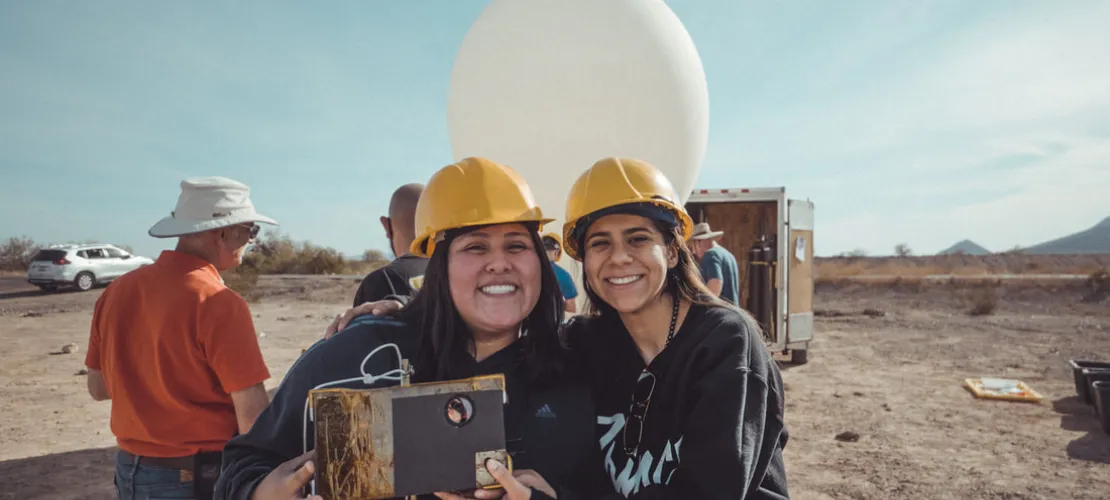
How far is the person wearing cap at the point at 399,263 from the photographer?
3273 millimetres

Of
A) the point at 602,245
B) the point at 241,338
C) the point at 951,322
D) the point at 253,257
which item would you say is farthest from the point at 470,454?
the point at 253,257

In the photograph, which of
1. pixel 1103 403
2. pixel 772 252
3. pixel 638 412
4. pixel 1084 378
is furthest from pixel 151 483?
pixel 1084 378

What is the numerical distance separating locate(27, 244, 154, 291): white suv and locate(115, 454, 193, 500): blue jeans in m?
20.8

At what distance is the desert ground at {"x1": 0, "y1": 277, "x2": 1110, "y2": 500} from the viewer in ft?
16.5

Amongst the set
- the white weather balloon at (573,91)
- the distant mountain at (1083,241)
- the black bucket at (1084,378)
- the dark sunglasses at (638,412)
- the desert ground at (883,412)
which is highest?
the distant mountain at (1083,241)

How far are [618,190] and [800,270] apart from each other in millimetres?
8214

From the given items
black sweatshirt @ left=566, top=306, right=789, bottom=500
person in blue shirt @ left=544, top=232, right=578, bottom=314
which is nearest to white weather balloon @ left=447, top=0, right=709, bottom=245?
person in blue shirt @ left=544, top=232, right=578, bottom=314

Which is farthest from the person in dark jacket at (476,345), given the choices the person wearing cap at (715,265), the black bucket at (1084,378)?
the black bucket at (1084,378)

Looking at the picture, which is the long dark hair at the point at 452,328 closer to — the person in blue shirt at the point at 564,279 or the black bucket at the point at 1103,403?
the person in blue shirt at the point at 564,279

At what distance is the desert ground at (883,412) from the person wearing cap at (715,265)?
5.45 feet

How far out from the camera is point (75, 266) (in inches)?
762

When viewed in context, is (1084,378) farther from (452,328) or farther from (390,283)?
(452,328)

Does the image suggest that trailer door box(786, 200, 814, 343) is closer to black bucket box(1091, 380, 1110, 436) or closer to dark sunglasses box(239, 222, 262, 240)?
black bucket box(1091, 380, 1110, 436)

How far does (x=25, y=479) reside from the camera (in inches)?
204
